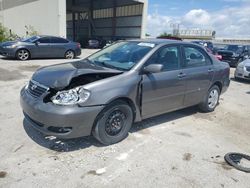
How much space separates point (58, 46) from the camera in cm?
1394

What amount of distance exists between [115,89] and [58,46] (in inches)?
447

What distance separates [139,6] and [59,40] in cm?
1736

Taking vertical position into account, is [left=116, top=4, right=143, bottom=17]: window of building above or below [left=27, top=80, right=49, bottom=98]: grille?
above

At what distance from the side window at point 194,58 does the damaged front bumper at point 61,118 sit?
2307 mm

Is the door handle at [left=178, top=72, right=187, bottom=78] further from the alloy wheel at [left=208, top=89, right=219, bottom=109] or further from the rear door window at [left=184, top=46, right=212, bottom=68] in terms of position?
the alloy wheel at [left=208, top=89, right=219, bottom=109]

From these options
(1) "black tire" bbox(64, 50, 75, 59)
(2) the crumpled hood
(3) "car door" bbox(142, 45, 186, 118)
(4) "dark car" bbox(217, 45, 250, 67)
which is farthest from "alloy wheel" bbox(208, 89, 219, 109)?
(2) the crumpled hood

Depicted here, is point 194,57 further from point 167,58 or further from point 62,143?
point 62,143

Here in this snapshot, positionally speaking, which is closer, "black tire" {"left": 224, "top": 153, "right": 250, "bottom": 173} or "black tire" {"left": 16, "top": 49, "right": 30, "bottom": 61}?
"black tire" {"left": 224, "top": 153, "right": 250, "bottom": 173}

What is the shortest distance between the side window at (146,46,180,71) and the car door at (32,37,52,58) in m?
10.3

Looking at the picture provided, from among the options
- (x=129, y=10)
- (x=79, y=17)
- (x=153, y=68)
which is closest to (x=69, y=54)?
(x=153, y=68)

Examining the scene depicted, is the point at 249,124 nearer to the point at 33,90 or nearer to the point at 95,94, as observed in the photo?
the point at 95,94

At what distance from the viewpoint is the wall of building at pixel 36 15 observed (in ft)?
68.3

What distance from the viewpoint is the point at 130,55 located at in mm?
4281

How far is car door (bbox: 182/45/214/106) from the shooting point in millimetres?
4820
